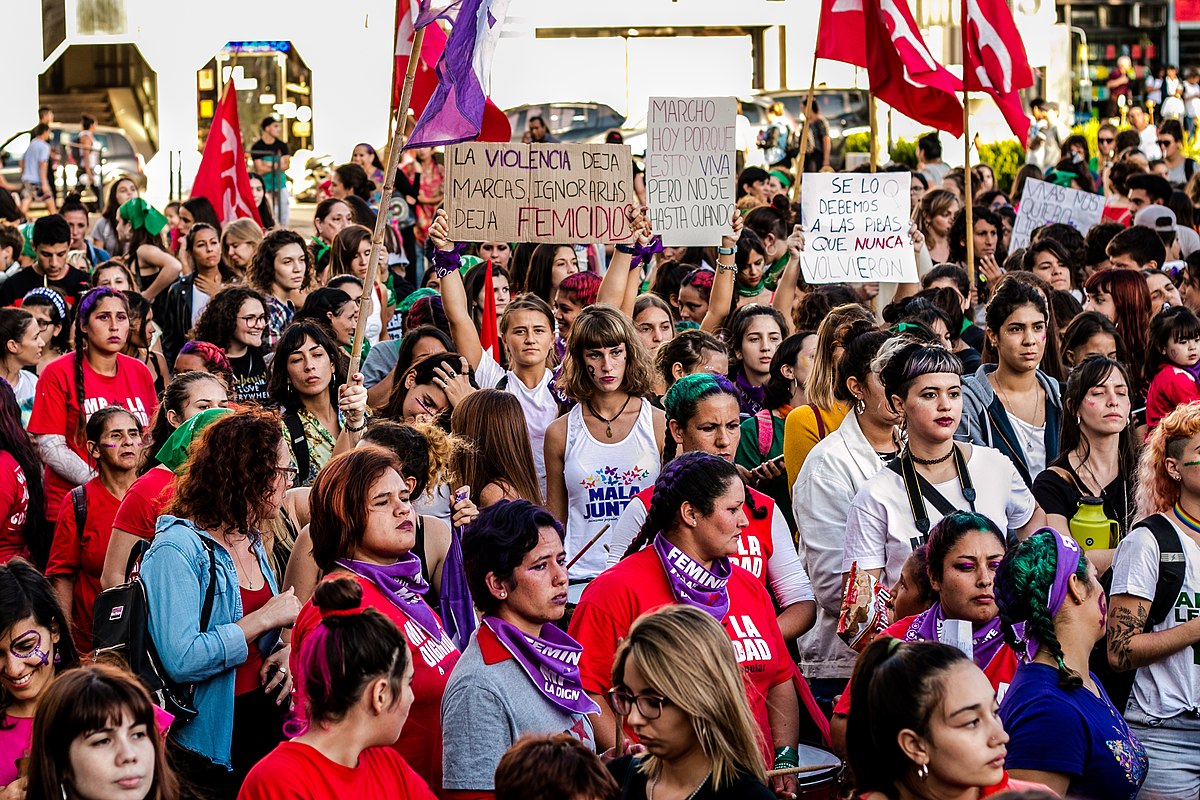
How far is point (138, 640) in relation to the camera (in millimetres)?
4949

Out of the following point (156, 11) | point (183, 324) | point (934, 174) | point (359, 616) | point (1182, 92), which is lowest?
point (359, 616)

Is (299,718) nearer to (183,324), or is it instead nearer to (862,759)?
(862,759)

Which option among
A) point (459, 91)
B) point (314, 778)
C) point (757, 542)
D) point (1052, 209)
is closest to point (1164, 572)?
point (757, 542)

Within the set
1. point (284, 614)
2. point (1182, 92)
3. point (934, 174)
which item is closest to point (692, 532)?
point (284, 614)

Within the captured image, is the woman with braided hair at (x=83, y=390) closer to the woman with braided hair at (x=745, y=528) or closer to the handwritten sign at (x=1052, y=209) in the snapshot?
the woman with braided hair at (x=745, y=528)

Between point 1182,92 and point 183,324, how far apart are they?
24972 millimetres

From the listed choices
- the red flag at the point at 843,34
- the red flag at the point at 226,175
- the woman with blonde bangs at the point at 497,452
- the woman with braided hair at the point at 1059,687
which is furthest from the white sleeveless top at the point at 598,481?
the red flag at the point at 226,175

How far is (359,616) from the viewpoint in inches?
163

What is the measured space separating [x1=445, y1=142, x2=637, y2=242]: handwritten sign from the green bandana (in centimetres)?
329

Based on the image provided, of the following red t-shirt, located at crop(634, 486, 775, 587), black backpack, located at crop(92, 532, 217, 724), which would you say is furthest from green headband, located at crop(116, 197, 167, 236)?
black backpack, located at crop(92, 532, 217, 724)

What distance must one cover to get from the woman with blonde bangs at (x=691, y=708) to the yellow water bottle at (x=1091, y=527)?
2720 millimetres

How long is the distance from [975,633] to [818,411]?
1.77 m

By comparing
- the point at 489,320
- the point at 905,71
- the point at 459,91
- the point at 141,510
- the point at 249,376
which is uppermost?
the point at 905,71

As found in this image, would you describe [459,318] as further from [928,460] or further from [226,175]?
[226,175]
